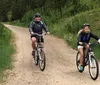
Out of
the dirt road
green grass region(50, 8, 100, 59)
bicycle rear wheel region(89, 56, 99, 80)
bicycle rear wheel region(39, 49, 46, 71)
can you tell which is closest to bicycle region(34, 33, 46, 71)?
bicycle rear wheel region(39, 49, 46, 71)

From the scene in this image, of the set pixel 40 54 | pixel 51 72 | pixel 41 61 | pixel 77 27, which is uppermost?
pixel 40 54

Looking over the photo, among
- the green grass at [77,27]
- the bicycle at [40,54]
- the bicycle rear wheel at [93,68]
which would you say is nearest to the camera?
the bicycle rear wheel at [93,68]

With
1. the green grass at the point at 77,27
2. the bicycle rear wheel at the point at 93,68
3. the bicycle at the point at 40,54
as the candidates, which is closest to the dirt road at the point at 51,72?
the bicycle rear wheel at the point at 93,68

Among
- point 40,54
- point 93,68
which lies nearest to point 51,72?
point 40,54

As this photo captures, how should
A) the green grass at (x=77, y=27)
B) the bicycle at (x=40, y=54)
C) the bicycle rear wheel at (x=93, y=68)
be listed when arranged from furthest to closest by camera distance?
the green grass at (x=77, y=27), the bicycle at (x=40, y=54), the bicycle rear wheel at (x=93, y=68)

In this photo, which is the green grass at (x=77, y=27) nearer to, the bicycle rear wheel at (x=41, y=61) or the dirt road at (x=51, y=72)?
the dirt road at (x=51, y=72)

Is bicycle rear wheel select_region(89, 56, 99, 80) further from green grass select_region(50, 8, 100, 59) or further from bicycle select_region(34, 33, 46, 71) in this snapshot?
green grass select_region(50, 8, 100, 59)

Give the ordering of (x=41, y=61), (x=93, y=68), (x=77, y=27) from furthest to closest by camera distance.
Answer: (x=77, y=27) < (x=41, y=61) < (x=93, y=68)

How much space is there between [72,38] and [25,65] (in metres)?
8.66

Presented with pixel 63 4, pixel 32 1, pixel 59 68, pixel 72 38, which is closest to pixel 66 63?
pixel 59 68

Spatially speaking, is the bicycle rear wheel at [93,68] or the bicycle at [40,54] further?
the bicycle at [40,54]

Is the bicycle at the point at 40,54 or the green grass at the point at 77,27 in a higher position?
the bicycle at the point at 40,54

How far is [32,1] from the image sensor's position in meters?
49.2

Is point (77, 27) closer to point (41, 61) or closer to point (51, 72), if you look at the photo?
point (41, 61)
